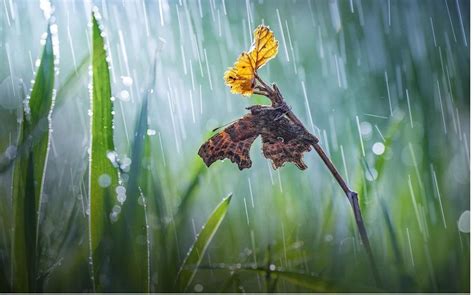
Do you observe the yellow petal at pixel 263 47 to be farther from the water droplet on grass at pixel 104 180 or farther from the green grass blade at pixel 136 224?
the water droplet on grass at pixel 104 180

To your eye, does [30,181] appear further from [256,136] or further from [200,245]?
[256,136]

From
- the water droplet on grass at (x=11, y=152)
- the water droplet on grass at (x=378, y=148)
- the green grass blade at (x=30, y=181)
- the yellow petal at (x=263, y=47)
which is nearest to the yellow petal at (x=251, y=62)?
the yellow petal at (x=263, y=47)

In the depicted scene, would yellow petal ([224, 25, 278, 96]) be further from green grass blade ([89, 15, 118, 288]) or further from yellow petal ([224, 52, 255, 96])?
green grass blade ([89, 15, 118, 288])

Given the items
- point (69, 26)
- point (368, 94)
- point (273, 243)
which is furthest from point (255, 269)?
point (69, 26)

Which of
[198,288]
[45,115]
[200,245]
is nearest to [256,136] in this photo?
[200,245]

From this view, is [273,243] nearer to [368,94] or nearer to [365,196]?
[365,196]
